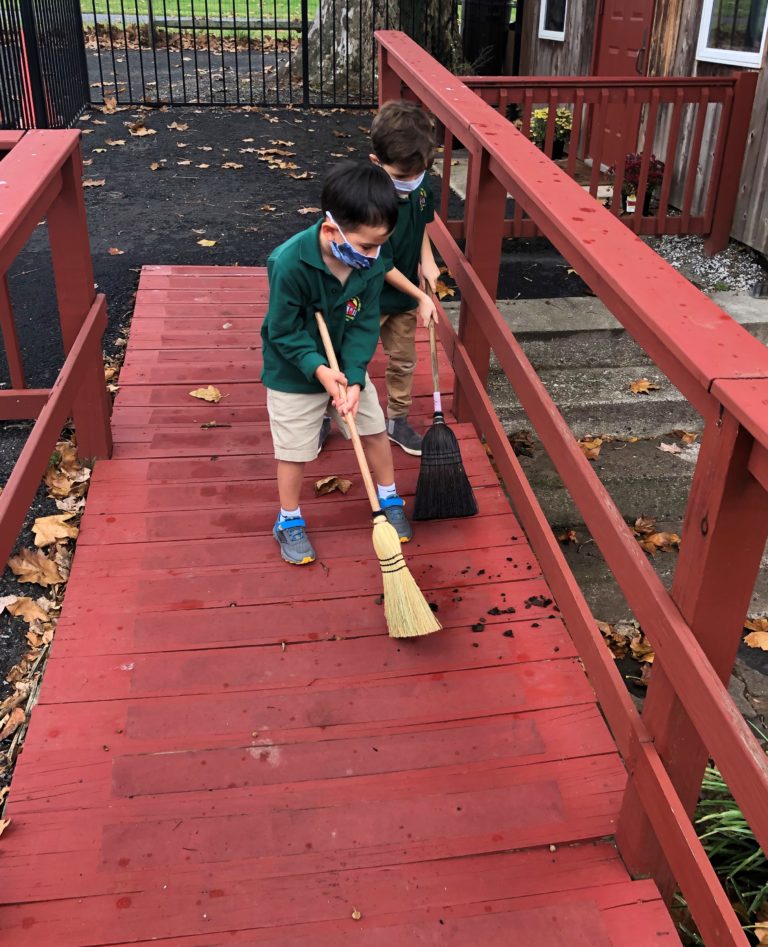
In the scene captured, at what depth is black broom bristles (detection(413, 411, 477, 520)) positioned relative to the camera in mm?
3436

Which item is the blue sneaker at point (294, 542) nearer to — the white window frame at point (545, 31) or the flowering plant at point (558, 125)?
the flowering plant at point (558, 125)

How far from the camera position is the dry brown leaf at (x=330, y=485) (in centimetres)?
373

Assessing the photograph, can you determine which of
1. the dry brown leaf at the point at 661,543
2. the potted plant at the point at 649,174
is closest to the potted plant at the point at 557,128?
the potted plant at the point at 649,174

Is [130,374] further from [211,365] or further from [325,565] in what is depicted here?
[325,565]

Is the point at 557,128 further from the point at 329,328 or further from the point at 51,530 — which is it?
the point at 51,530

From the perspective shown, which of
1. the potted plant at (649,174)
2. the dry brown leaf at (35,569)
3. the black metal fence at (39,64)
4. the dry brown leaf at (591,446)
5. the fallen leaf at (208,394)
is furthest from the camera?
the black metal fence at (39,64)

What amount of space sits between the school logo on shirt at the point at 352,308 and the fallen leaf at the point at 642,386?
3.12 meters

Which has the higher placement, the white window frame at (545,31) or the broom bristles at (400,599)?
the white window frame at (545,31)

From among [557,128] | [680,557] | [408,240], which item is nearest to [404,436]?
[408,240]

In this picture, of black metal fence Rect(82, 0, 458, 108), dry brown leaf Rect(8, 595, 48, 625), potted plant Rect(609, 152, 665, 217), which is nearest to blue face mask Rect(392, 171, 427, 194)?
dry brown leaf Rect(8, 595, 48, 625)

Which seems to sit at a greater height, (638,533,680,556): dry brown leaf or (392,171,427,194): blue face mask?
(392,171,427,194): blue face mask

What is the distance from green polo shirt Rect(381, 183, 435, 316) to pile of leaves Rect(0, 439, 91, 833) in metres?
1.44

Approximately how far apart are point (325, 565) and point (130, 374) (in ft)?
5.79

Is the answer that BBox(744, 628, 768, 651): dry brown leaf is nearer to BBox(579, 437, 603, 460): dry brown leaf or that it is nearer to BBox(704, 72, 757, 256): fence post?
BBox(579, 437, 603, 460): dry brown leaf
